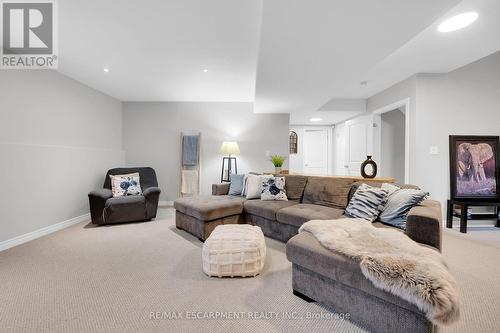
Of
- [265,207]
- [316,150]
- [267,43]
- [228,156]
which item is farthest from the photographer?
[316,150]

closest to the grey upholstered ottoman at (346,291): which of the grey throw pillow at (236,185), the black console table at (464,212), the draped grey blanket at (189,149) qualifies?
the grey throw pillow at (236,185)

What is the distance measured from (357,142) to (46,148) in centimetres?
561

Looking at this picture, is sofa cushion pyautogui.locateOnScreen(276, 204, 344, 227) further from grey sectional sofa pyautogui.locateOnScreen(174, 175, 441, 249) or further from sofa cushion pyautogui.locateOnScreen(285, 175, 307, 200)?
sofa cushion pyautogui.locateOnScreen(285, 175, 307, 200)

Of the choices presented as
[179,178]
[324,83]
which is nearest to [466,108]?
[324,83]

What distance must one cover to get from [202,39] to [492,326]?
3.33 m

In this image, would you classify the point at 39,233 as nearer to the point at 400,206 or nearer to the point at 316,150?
the point at 400,206

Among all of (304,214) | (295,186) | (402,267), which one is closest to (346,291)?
(402,267)

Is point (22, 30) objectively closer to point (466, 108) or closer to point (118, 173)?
point (118, 173)

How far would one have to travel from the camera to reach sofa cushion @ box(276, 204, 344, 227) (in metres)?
2.35

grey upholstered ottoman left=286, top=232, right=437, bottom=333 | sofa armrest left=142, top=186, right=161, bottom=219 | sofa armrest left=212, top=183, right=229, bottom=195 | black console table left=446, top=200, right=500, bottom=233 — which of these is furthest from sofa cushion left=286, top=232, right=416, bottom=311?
black console table left=446, top=200, right=500, bottom=233

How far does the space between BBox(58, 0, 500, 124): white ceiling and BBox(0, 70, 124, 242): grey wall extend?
46 centimetres

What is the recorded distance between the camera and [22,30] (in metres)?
2.25

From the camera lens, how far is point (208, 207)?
107 inches

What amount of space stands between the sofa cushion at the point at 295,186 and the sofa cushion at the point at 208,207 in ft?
2.41
